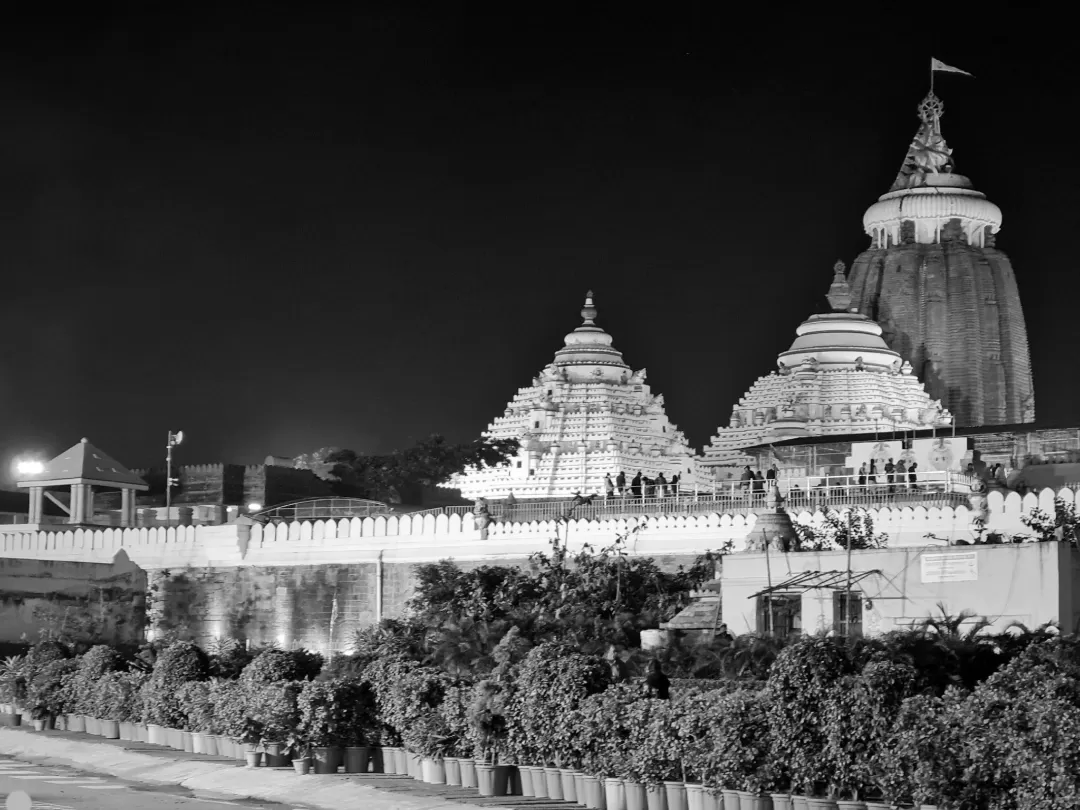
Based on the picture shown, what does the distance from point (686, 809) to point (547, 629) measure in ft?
38.6

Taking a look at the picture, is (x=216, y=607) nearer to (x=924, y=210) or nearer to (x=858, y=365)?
(x=858, y=365)

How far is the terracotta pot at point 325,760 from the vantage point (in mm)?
24344

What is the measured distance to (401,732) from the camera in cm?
2414

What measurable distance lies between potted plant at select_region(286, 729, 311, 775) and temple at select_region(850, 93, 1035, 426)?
196ft

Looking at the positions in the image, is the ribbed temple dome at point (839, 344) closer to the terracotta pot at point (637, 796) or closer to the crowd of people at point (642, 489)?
the crowd of people at point (642, 489)

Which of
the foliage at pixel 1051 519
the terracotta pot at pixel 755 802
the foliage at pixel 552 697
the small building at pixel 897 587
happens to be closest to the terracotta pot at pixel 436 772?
the foliage at pixel 552 697

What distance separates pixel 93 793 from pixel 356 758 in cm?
308

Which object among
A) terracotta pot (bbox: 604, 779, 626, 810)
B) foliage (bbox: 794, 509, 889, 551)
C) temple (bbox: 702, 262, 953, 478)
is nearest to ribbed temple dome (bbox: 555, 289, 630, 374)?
temple (bbox: 702, 262, 953, 478)

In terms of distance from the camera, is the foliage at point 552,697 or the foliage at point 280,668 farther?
the foliage at point 280,668

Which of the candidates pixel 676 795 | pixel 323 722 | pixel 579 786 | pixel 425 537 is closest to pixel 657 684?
pixel 579 786

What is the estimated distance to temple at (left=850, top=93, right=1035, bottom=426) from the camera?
270 feet

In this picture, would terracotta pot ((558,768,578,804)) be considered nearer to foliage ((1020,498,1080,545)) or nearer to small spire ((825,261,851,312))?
foliage ((1020,498,1080,545))

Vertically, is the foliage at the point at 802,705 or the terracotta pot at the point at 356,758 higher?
the foliage at the point at 802,705

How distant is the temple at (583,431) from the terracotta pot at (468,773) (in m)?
46.3
